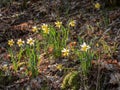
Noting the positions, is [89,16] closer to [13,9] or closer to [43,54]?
[43,54]

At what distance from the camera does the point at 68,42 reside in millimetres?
4340

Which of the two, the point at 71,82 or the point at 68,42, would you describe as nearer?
the point at 71,82

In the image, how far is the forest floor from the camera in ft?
11.4

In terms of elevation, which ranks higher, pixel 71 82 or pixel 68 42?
pixel 68 42

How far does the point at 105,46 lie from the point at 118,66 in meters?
0.38

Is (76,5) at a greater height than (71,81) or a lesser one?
greater

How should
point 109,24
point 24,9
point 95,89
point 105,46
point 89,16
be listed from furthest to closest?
point 24,9 < point 89,16 < point 109,24 < point 105,46 < point 95,89

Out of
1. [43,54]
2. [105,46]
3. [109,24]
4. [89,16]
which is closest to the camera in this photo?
[105,46]

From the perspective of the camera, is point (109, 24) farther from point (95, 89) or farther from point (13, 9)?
point (13, 9)

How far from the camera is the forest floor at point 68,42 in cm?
346

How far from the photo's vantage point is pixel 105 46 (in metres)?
3.79

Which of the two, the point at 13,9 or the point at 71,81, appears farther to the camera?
the point at 13,9

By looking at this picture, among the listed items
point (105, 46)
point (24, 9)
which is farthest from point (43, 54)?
point (24, 9)

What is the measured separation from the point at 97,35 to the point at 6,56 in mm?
1292
